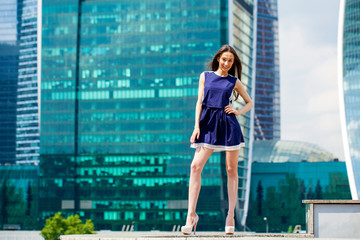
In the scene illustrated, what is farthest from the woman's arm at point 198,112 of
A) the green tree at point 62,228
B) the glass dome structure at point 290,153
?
the glass dome structure at point 290,153

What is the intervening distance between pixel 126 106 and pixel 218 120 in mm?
132250

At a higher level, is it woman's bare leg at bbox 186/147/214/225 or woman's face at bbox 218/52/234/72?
woman's face at bbox 218/52/234/72

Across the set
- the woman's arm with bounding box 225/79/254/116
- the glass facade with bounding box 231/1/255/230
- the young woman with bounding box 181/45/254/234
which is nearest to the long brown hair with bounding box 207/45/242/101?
the young woman with bounding box 181/45/254/234

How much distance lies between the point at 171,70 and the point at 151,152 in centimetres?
1710

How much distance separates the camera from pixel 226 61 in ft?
42.3

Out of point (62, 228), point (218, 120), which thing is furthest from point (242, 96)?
point (62, 228)

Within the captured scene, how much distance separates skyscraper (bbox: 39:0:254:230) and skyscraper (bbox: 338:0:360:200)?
3297 centimetres

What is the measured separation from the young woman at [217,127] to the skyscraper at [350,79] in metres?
99.5

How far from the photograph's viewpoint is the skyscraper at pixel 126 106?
140m

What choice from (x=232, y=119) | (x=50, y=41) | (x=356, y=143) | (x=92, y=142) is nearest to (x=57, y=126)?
(x=92, y=142)

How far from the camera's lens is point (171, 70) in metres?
143

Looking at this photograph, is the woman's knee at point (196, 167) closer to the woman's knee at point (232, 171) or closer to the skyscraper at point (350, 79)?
the woman's knee at point (232, 171)

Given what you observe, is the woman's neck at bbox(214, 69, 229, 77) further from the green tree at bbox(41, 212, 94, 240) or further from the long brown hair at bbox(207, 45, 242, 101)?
the green tree at bbox(41, 212, 94, 240)

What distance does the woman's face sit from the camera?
12.9 metres
